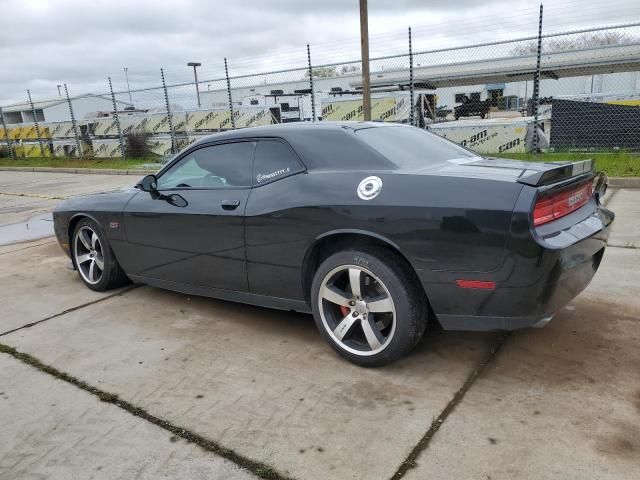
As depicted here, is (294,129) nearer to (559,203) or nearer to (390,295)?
(390,295)

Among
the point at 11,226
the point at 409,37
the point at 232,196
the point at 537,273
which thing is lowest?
the point at 11,226

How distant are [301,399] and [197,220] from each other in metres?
1.54

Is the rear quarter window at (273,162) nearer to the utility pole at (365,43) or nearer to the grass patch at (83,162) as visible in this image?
the utility pole at (365,43)

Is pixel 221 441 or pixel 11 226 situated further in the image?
pixel 11 226

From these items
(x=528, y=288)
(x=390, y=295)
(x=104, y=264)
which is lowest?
(x=104, y=264)

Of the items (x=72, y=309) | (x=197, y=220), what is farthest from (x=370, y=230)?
(x=72, y=309)

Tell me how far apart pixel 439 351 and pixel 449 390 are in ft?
1.50

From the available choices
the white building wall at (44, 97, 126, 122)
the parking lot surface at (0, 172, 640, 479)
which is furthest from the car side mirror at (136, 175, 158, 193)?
the white building wall at (44, 97, 126, 122)

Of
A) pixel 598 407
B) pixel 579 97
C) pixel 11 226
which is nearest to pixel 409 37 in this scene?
pixel 11 226

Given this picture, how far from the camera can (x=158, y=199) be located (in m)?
4.02

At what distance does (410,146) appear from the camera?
135 inches

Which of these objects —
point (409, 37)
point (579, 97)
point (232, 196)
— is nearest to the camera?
point (232, 196)

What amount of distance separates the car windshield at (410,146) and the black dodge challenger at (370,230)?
0.02 m

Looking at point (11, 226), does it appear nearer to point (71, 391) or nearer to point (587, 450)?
point (71, 391)
